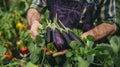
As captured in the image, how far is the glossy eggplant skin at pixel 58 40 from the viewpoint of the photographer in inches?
60.7

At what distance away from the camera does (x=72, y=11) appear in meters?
1.75

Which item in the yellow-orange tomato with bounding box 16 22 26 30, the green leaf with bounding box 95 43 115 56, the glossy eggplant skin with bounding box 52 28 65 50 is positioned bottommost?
the yellow-orange tomato with bounding box 16 22 26 30

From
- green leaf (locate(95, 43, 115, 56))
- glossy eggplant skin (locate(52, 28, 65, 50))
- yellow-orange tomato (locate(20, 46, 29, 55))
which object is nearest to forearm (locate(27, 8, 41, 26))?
yellow-orange tomato (locate(20, 46, 29, 55))

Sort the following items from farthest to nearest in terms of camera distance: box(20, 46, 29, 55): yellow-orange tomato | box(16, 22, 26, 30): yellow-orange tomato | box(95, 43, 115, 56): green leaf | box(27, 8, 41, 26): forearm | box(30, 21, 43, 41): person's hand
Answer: box(16, 22, 26, 30): yellow-orange tomato, box(20, 46, 29, 55): yellow-orange tomato, box(27, 8, 41, 26): forearm, box(30, 21, 43, 41): person's hand, box(95, 43, 115, 56): green leaf

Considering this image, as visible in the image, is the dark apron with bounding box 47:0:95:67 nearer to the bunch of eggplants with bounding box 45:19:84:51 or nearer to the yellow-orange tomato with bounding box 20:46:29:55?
the bunch of eggplants with bounding box 45:19:84:51

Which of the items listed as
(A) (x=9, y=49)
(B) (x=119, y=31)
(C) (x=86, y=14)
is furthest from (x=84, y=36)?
(A) (x=9, y=49)

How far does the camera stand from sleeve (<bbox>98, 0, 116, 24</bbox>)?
5.81 feet

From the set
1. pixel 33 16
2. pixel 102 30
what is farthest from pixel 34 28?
pixel 102 30

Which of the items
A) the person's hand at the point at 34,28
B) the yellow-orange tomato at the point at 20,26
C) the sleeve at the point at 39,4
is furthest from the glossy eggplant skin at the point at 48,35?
the yellow-orange tomato at the point at 20,26

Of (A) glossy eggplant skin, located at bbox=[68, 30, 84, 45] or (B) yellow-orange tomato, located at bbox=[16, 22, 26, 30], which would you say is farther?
(B) yellow-orange tomato, located at bbox=[16, 22, 26, 30]

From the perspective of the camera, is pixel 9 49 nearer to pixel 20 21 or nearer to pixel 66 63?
pixel 20 21

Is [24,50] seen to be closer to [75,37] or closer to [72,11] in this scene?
[72,11]

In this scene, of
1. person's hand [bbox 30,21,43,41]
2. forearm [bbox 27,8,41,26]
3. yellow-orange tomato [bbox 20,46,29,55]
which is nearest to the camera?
person's hand [bbox 30,21,43,41]

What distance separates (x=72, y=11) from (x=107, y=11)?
0.57ft
